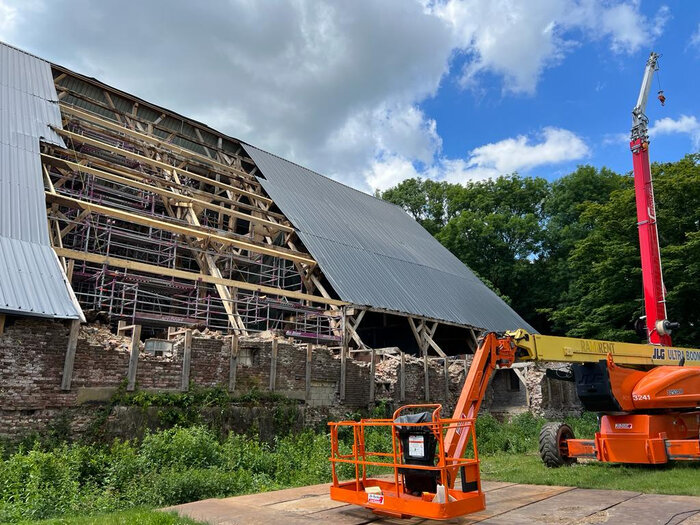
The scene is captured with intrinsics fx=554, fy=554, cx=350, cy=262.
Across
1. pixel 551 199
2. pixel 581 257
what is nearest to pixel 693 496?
pixel 581 257

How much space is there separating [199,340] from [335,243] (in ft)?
34.9

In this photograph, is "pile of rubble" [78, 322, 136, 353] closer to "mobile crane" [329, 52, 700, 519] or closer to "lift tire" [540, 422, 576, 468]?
"mobile crane" [329, 52, 700, 519]

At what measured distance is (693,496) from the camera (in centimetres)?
820

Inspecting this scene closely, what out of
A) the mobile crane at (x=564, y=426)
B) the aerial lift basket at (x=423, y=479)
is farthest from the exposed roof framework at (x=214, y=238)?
the aerial lift basket at (x=423, y=479)

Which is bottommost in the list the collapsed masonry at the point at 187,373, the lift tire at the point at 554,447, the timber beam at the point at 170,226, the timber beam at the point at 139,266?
the lift tire at the point at 554,447

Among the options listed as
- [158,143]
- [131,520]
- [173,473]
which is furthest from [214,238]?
[131,520]

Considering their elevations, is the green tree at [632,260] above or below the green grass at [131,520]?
above

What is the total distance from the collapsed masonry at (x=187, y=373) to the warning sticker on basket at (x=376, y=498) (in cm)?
600

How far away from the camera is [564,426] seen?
1198 centimetres

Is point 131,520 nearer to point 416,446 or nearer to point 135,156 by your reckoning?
point 416,446

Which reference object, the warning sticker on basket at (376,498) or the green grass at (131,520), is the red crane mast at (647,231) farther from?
the green grass at (131,520)

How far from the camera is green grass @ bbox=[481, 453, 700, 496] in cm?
905

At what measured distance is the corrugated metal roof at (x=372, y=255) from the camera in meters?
20.8

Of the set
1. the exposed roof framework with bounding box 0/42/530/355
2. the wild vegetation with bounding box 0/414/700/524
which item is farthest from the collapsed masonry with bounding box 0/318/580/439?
the exposed roof framework with bounding box 0/42/530/355
